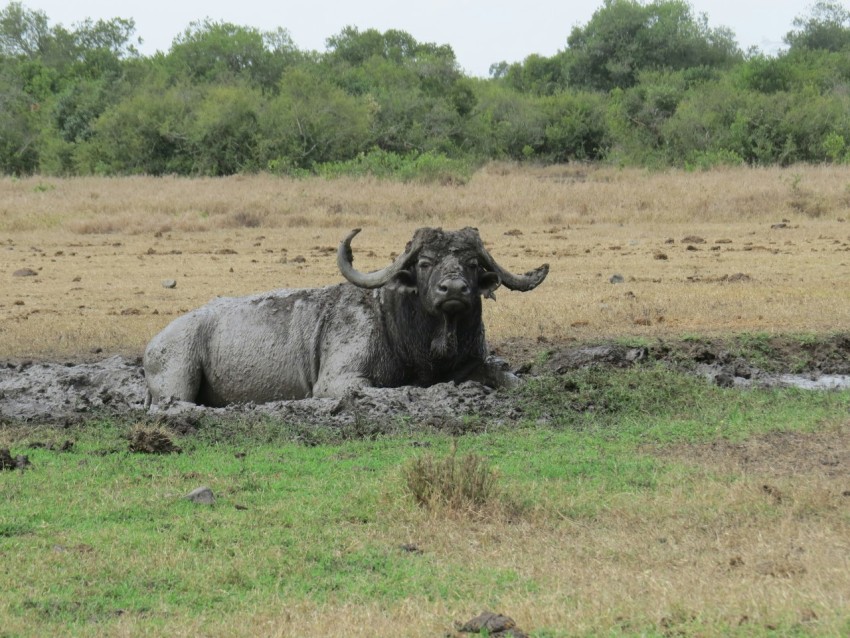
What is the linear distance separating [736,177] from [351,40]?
50844 millimetres

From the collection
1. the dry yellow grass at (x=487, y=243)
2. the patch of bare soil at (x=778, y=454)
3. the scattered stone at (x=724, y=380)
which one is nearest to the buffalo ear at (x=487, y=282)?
the scattered stone at (x=724, y=380)

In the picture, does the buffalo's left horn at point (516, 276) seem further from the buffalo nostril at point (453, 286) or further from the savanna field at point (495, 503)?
the savanna field at point (495, 503)

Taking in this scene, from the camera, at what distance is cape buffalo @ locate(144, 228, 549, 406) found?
29.3ft

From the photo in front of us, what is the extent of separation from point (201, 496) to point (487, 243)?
1411cm

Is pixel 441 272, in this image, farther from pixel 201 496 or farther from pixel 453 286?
pixel 201 496

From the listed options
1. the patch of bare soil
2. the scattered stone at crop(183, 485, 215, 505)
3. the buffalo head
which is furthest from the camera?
the buffalo head

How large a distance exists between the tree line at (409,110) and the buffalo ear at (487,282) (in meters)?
20.3

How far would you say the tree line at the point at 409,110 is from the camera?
34.8 m

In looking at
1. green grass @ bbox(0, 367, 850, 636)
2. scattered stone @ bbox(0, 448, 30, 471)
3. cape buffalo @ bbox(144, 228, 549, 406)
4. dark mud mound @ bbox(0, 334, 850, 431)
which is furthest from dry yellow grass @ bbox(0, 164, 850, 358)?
scattered stone @ bbox(0, 448, 30, 471)

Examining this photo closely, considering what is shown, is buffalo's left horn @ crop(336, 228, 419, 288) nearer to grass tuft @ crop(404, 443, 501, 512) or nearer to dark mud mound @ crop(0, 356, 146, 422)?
dark mud mound @ crop(0, 356, 146, 422)

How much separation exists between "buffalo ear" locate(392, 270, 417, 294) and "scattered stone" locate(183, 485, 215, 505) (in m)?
3.24

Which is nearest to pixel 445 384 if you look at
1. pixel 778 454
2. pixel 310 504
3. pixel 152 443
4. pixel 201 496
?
pixel 152 443

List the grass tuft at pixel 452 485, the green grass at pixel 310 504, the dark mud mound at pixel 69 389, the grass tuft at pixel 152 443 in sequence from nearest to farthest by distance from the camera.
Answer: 1. the green grass at pixel 310 504
2. the grass tuft at pixel 452 485
3. the grass tuft at pixel 152 443
4. the dark mud mound at pixel 69 389

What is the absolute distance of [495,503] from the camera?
5711 millimetres
